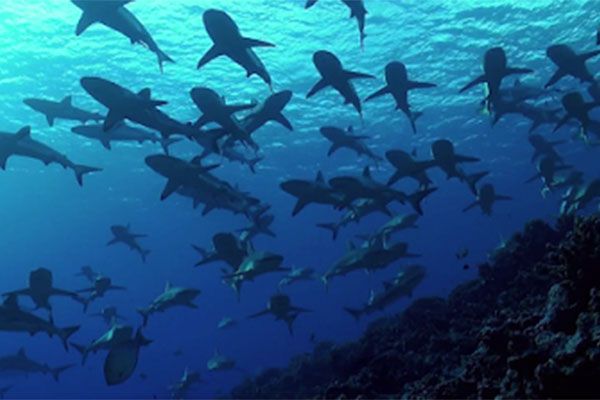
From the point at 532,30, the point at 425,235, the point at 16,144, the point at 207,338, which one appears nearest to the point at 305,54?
the point at 532,30

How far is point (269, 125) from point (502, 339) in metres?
25.9

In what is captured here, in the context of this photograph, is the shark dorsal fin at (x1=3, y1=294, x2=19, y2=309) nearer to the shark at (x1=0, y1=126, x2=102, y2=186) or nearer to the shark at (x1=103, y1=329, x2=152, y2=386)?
the shark at (x1=103, y1=329, x2=152, y2=386)

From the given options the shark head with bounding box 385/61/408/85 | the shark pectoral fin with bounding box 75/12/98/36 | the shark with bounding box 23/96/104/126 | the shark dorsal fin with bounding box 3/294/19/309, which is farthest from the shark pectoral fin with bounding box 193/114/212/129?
the shark dorsal fin with bounding box 3/294/19/309

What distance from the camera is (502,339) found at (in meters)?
6.45

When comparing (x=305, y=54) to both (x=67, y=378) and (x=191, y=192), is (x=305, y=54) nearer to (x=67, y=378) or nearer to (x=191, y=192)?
(x=191, y=192)

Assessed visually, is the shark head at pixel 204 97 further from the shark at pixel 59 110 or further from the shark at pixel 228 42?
the shark at pixel 59 110

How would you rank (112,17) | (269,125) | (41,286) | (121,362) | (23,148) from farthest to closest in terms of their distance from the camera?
(269,125) → (23,148) → (41,286) → (112,17) → (121,362)

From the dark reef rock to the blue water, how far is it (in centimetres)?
428

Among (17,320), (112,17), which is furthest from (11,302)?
(112,17)

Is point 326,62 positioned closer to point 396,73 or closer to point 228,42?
point 396,73

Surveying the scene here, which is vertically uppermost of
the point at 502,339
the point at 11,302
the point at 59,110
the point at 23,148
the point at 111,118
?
the point at 59,110

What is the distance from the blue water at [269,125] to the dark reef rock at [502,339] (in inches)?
168

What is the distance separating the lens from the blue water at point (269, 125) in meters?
21.5

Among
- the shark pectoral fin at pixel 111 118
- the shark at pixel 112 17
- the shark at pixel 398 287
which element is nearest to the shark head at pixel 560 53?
the shark at pixel 398 287
